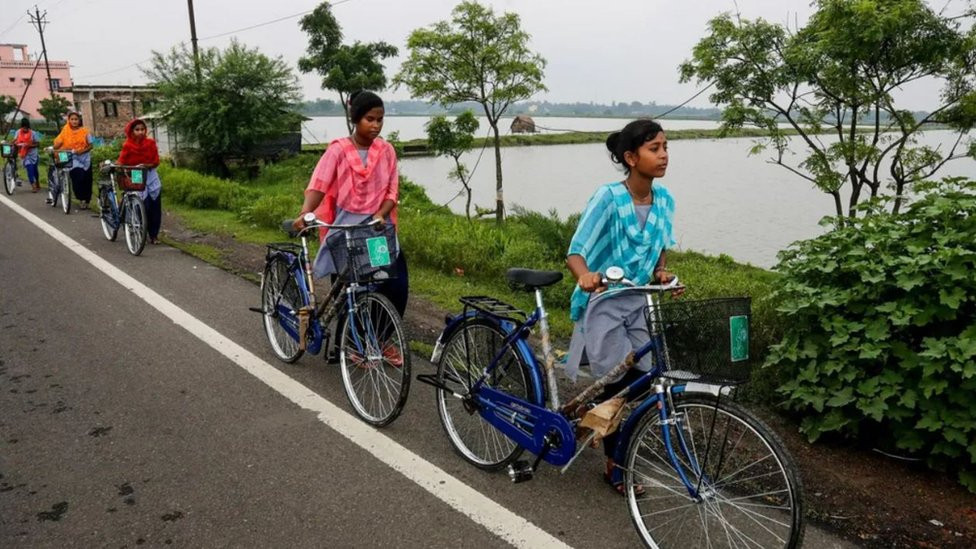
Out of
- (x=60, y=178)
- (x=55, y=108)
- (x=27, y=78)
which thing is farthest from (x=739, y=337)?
(x=27, y=78)

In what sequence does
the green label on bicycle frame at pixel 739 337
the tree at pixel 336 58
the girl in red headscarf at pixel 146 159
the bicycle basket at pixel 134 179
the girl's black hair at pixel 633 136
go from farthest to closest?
the tree at pixel 336 58 < the girl in red headscarf at pixel 146 159 < the bicycle basket at pixel 134 179 < the girl's black hair at pixel 633 136 < the green label on bicycle frame at pixel 739 337

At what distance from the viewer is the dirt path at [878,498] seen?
9.44 feet

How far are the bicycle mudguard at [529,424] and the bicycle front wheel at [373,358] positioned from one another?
1.92ft

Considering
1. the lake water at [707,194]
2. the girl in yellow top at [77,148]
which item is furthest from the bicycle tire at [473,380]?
the girl in yellow top at [77,148]

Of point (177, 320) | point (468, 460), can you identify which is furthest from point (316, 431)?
point (177, 320)

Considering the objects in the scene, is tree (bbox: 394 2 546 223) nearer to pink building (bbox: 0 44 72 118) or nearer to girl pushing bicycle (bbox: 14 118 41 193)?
girl pushing bicycle (bbox: 14 118 41 193)

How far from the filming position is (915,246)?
11.2ft

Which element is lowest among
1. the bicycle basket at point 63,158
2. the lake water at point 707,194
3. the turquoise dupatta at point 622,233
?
the lake water at point 707,194

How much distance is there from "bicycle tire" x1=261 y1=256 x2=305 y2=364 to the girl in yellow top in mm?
8219

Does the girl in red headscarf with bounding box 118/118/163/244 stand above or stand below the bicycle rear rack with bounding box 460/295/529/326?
above

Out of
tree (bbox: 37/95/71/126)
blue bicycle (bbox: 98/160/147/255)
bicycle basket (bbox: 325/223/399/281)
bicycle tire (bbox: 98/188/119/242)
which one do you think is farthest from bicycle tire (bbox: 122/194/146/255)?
tree (bbox: 37/95/71/126)

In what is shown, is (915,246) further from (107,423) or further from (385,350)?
(107,423)

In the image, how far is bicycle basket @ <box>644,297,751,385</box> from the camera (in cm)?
241

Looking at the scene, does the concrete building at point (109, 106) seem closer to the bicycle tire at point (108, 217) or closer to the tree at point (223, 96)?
the tree at point (223, 96)
